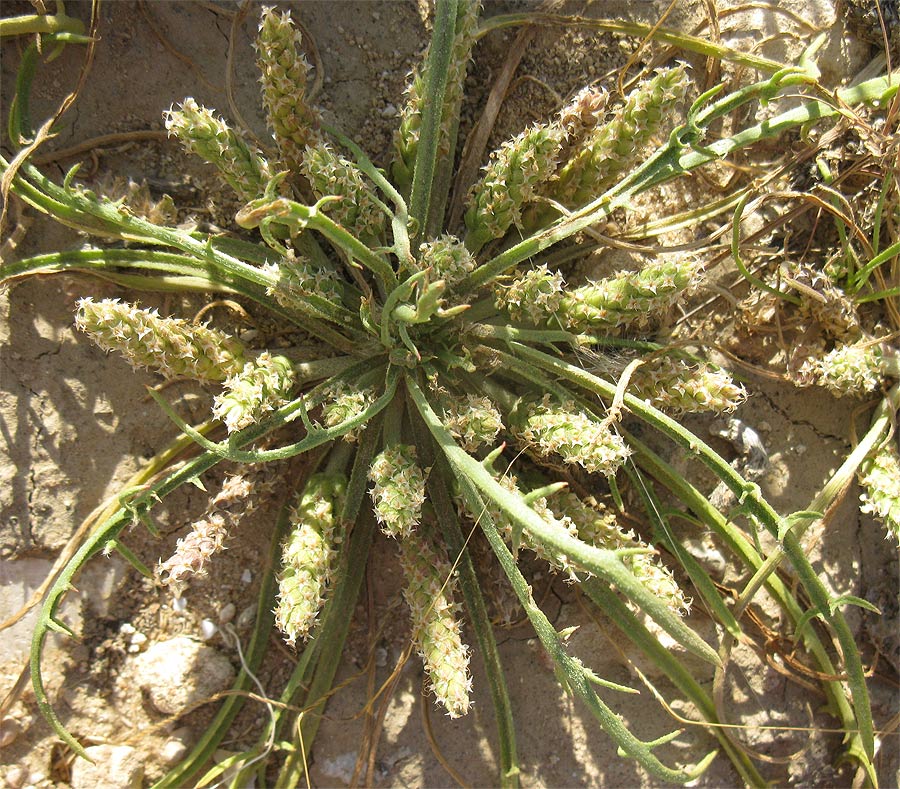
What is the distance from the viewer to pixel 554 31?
2383 millimetres

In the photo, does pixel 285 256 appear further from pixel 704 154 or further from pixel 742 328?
pixel 742 328

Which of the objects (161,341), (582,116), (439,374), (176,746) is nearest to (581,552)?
(439,374)

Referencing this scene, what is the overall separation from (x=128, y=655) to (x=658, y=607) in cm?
174

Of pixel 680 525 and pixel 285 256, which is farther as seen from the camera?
pixel 680 525

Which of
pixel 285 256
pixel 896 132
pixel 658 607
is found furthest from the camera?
pixel 896 132

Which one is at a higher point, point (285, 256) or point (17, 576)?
point (285, 256)

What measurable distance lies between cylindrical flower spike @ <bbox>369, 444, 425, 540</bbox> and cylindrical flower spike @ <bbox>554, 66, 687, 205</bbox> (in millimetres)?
957

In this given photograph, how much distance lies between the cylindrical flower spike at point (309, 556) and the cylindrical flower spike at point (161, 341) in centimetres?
44

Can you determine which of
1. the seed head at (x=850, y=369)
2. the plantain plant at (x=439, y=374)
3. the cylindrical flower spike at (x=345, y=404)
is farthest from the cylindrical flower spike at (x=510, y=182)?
the seed head at (x=850, y=369)

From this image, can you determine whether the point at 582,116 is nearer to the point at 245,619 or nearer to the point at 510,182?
the point at 510,182

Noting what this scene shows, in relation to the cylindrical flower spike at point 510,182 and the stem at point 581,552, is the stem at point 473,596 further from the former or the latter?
the cylindrical flower spike at point 510,182

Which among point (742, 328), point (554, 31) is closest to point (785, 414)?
point (742, 328)

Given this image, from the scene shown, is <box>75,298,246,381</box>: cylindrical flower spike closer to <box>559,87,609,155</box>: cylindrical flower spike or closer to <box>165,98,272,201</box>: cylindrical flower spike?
<box>165,98,272,201</box>: cylindrical flower spike

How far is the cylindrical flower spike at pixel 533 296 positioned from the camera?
1872mm
